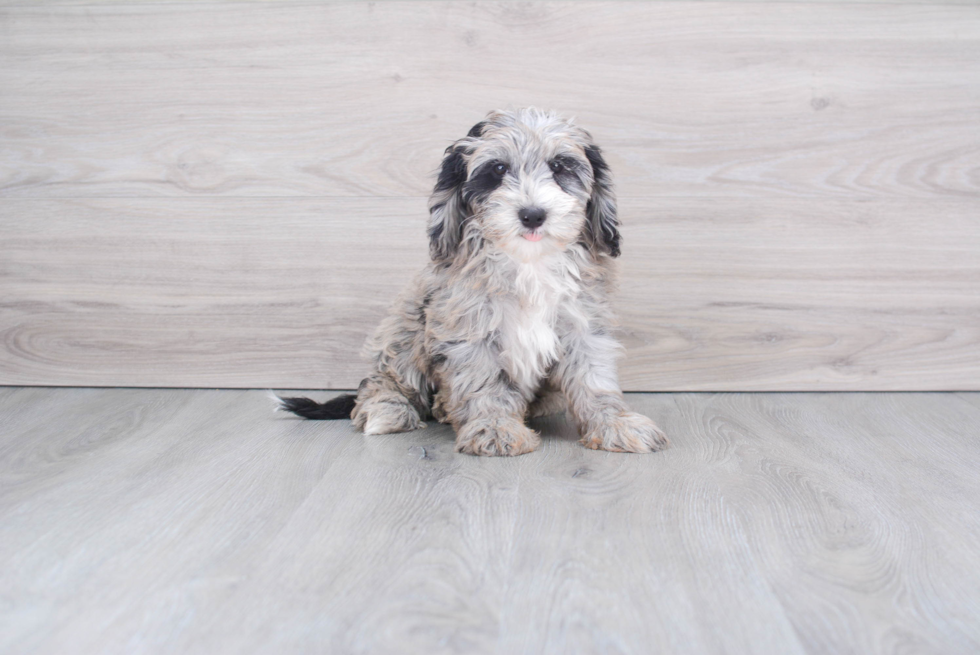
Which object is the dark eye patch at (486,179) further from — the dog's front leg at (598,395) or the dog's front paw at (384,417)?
the dog's front paw at (384,417)

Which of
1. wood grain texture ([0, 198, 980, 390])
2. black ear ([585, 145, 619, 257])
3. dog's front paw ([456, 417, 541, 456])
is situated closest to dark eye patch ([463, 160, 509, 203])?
black ear ([585, 145, 619, 257])

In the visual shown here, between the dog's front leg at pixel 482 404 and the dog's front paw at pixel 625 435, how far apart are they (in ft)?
0.61

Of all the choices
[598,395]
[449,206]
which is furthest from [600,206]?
[598,395]

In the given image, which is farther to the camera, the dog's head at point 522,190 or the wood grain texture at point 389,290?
the wood grain texture at point 389,290

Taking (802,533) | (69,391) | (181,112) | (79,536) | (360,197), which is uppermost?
(181,112)

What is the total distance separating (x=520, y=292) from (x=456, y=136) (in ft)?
3.16

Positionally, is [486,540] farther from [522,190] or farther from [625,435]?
[522,190]

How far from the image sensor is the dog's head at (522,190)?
87.0 inches

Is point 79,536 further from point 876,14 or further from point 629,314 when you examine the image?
point 876,14

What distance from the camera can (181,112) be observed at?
313 cm

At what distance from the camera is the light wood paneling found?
9.98 ft

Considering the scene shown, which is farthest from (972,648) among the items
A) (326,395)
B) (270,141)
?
(270,141)

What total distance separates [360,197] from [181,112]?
2.54ft

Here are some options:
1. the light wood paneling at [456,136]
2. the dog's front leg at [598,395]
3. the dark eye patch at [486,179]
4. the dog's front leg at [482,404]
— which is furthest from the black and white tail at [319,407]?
the dark eye patch at [486,179]
